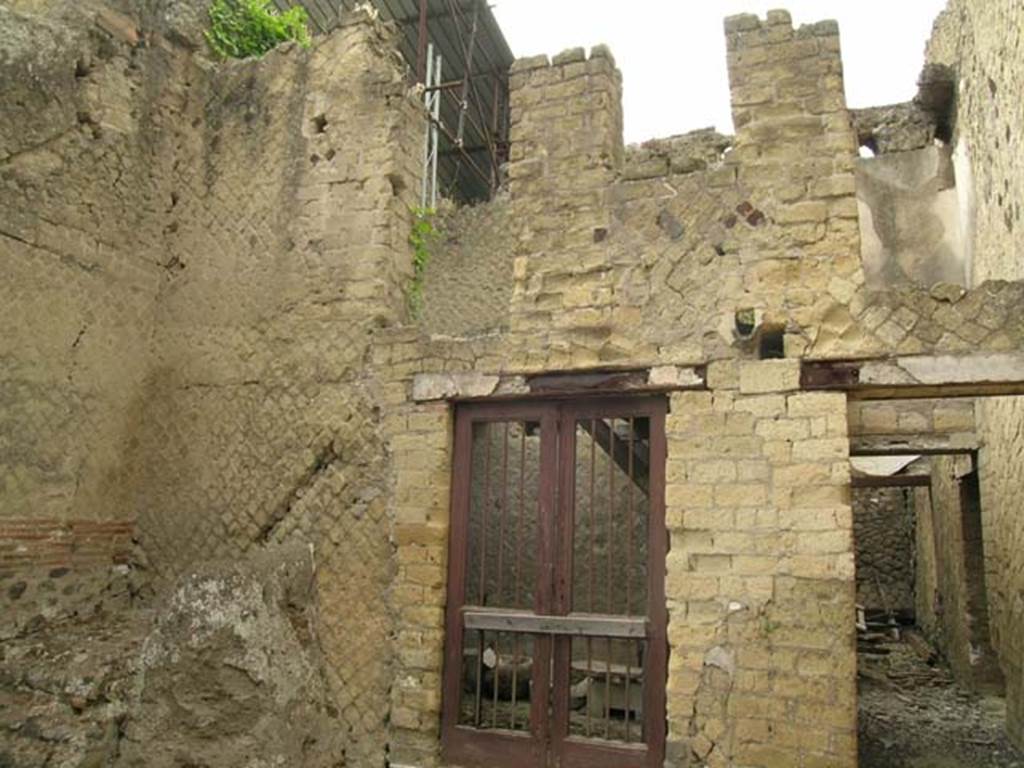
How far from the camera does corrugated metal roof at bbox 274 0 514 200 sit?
1331cm

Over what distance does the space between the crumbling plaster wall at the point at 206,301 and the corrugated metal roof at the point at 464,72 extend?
285 inches

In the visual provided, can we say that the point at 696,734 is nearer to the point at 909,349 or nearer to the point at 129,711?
the point at 909,349

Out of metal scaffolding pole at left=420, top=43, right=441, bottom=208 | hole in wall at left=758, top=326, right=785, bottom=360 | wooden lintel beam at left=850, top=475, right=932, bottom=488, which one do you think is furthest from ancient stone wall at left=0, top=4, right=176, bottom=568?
wooden lintel beam at left=850, top=475, right=932, bottom=488

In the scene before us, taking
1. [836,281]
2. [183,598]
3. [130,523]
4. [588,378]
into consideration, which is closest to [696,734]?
[588,378]

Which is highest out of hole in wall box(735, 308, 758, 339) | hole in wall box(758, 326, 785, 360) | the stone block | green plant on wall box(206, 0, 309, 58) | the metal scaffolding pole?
the metal scaffolding pole

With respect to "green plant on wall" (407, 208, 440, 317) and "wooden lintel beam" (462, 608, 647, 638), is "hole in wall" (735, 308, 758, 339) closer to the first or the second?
"wooden lintel beam" (462, 608, 647, 638)

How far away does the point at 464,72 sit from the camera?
15016 millimetres

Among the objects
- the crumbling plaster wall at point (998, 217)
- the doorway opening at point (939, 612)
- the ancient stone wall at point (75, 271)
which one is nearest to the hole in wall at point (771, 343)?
the doorway opening at point (939, 612)

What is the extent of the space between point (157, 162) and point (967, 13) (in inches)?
272

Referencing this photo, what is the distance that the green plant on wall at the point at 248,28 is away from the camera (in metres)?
6.50

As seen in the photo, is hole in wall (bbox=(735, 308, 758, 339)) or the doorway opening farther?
the doorway opening

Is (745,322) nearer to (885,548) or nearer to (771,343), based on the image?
(771,343)

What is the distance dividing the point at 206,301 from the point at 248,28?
7.84ft

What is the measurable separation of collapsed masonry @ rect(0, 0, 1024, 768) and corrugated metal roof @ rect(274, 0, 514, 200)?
24.5ft
